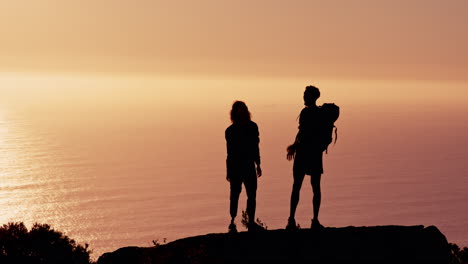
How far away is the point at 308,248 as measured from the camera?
11.7 metres

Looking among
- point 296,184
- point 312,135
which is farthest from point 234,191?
point 312,135

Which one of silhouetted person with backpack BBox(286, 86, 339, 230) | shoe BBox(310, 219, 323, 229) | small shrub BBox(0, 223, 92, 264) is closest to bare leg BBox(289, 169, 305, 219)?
silhouetted person with backpack BBox(286, 86, 339, 230)

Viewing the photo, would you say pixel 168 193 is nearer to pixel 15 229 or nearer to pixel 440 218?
pixel 440 218

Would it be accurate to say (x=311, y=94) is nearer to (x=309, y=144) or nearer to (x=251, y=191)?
(x=309, y=144)

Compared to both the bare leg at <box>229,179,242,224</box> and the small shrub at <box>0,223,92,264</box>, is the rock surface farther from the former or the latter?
the small shrub at <box>0,223,92,264</box>

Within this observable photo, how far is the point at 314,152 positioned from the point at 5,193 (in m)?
192

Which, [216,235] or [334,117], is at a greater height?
[334,117]

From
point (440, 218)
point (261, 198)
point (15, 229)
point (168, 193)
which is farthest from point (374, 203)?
point (15, 229)

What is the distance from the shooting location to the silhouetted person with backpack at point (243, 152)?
12312 millimetres

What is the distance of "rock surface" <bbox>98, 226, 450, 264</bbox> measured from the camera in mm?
11484

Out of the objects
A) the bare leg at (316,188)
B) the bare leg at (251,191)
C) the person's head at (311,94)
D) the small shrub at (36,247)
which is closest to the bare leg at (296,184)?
the bare leg at (316,188)

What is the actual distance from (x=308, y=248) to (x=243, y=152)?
250cm

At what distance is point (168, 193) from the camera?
196 meters

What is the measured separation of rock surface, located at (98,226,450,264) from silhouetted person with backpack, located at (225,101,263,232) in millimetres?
896
